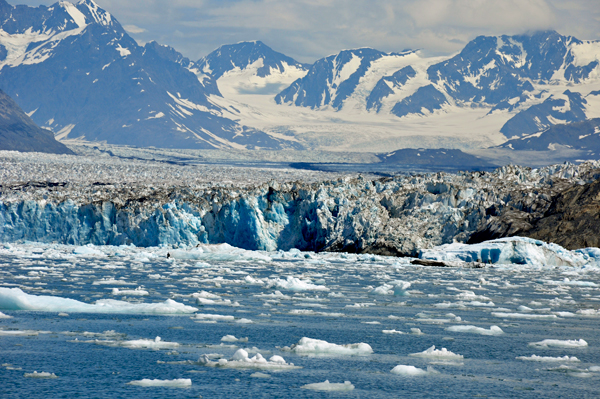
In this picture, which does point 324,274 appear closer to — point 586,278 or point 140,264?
point 140,264

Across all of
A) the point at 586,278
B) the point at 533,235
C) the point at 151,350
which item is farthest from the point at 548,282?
the point at 151,350

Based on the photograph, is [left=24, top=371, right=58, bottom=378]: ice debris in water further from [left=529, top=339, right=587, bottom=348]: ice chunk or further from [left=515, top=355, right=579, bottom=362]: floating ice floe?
[left=529, top=339, right=587, bottom=348]: ice chunk

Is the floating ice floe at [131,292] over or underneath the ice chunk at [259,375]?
underneath

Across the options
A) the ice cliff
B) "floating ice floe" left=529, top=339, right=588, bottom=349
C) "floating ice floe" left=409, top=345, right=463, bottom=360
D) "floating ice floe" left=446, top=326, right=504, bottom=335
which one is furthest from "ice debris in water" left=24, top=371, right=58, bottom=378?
the ice cliff


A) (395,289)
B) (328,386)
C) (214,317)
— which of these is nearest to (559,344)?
(328,386)

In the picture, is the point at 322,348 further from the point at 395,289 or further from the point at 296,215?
the point at 296,215

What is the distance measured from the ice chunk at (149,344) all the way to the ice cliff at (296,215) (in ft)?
104

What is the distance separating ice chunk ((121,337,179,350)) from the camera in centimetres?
1383

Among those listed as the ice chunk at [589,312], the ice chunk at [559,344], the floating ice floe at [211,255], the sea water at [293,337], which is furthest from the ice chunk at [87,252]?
the ice chunk at [559,344]

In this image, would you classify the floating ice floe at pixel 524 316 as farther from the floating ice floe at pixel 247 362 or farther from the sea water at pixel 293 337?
the floating ice floe at pixel 247 362

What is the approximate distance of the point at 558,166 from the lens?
58.2 metres

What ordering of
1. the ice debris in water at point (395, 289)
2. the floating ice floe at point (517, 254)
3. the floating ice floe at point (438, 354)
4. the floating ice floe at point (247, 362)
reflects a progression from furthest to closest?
the floating ice floe at point (517, 254)
the ice debris in water at point (395, 289)
the floating ice floe at point (438, 354)
the floating ice floe at point (247, 362)

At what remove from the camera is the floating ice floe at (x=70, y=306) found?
18.0 metres

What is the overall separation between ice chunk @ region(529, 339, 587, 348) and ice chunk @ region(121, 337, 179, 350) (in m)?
8.36
